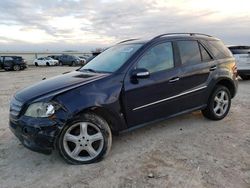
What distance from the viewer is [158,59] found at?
4.59m

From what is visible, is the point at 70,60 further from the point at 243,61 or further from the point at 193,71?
the point at 193,71

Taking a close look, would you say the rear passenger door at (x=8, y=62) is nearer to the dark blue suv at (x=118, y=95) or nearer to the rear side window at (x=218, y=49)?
the dark blue suv at (x=118, y=95)

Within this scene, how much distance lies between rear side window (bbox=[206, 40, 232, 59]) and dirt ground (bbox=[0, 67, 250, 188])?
1.41m

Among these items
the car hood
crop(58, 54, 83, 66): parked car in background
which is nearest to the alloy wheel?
the car hood

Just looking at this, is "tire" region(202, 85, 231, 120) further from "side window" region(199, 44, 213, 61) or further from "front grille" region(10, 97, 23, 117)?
"front grille" region(10, 97, 23, 117)

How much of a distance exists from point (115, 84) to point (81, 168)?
126 centimetres

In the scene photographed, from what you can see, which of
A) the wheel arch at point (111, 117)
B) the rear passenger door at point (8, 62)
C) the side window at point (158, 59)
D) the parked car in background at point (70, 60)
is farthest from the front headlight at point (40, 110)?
the parked car in background at point (70, 60)

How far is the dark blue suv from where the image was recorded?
3.66 meters

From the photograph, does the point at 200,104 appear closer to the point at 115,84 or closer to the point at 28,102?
the point at 115,84

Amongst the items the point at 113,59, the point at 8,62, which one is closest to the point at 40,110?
the point at 113,59

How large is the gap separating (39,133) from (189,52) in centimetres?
298

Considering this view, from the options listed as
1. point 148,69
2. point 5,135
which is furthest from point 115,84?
point 5,135

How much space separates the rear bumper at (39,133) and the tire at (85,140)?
131 millimetres

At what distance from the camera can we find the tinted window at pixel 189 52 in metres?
4.93
